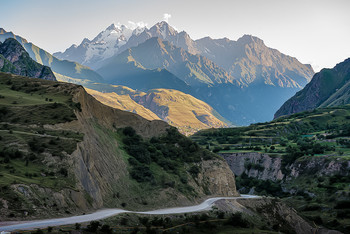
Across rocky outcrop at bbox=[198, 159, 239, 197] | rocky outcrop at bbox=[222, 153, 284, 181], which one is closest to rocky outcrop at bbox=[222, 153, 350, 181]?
rocky outcrop at bbox=[222, 153, 284, 181]

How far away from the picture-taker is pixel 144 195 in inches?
3260

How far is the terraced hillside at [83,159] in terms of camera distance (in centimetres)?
5384

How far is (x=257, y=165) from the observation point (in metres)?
182

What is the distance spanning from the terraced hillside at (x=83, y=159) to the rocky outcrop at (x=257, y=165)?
65.1 meters

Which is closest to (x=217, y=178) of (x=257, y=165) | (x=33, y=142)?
(x=33, y=142)

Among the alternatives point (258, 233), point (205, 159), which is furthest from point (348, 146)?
point (258, 233)

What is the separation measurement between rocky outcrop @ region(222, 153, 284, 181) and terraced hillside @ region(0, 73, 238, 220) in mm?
65133

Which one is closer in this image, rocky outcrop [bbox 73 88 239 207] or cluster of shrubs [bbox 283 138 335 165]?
rocky outcrop [bbox 73 88 239 207]

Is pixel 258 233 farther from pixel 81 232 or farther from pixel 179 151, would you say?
pixel 179 151

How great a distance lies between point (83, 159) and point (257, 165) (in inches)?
→ 5039

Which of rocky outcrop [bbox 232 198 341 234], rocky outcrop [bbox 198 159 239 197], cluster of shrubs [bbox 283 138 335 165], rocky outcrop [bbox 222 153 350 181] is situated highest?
cluster of shrubs [bbox 283 138 335 165]

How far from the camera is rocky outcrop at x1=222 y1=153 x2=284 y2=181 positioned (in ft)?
574

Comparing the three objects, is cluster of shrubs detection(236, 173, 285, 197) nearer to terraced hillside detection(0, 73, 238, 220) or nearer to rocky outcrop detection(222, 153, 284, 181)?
rocky outcrop detection(222, 153, 284, 181)

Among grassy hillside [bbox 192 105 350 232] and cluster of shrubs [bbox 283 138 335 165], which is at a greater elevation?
cluster of shrubs [bbox 283 138 335 165]
